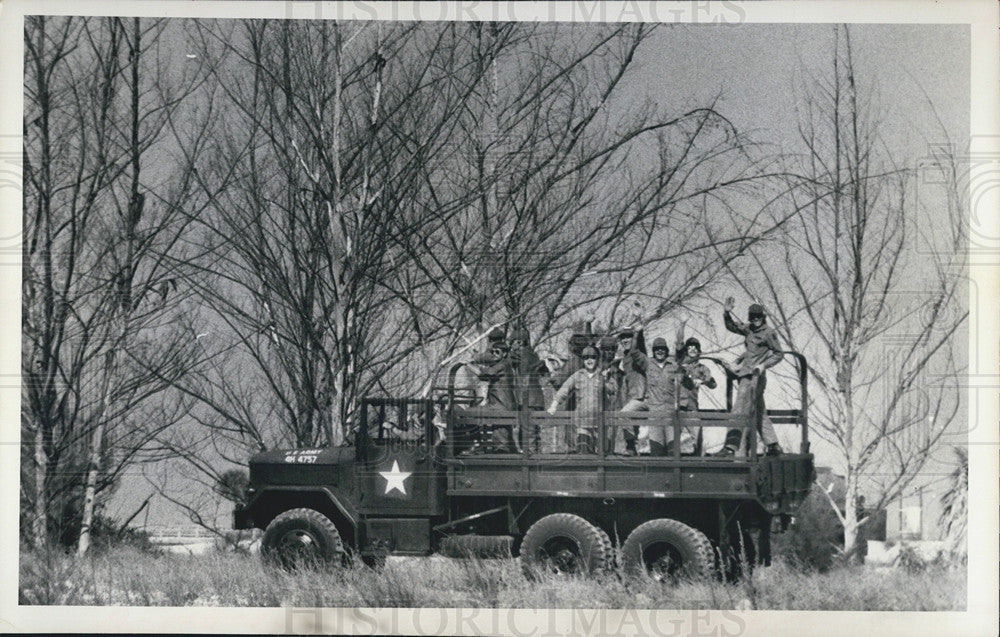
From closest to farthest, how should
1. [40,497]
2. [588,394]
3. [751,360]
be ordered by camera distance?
[588,394], [751,360], [40,497]

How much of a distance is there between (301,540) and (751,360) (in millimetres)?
4034

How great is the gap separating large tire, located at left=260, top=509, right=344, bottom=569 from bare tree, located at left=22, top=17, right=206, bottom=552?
1.50 m

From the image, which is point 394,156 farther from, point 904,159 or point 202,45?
point 904,159

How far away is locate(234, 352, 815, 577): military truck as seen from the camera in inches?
492

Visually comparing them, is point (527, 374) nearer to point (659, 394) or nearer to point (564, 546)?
point (659, 394)

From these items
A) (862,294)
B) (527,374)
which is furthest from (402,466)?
(862,294)

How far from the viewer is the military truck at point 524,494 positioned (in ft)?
41.0

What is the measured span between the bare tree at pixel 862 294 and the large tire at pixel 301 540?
13.4 ft

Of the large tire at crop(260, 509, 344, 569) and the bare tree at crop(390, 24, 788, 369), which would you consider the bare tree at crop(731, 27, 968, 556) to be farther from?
the large tire at crop(260, 509, 344, 569)

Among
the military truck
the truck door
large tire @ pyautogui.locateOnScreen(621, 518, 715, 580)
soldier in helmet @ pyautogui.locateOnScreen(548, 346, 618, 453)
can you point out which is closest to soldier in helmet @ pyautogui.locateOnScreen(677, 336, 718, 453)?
the military truck

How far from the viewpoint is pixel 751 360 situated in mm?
13070

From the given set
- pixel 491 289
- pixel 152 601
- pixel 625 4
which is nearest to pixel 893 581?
pixel 491 289

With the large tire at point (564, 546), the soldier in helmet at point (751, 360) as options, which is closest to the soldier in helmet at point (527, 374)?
the large tire at point (564, 546)

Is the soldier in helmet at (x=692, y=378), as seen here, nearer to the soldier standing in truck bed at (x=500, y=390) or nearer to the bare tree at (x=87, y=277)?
the soldier standing in truck bed at (x=500, y=390)
